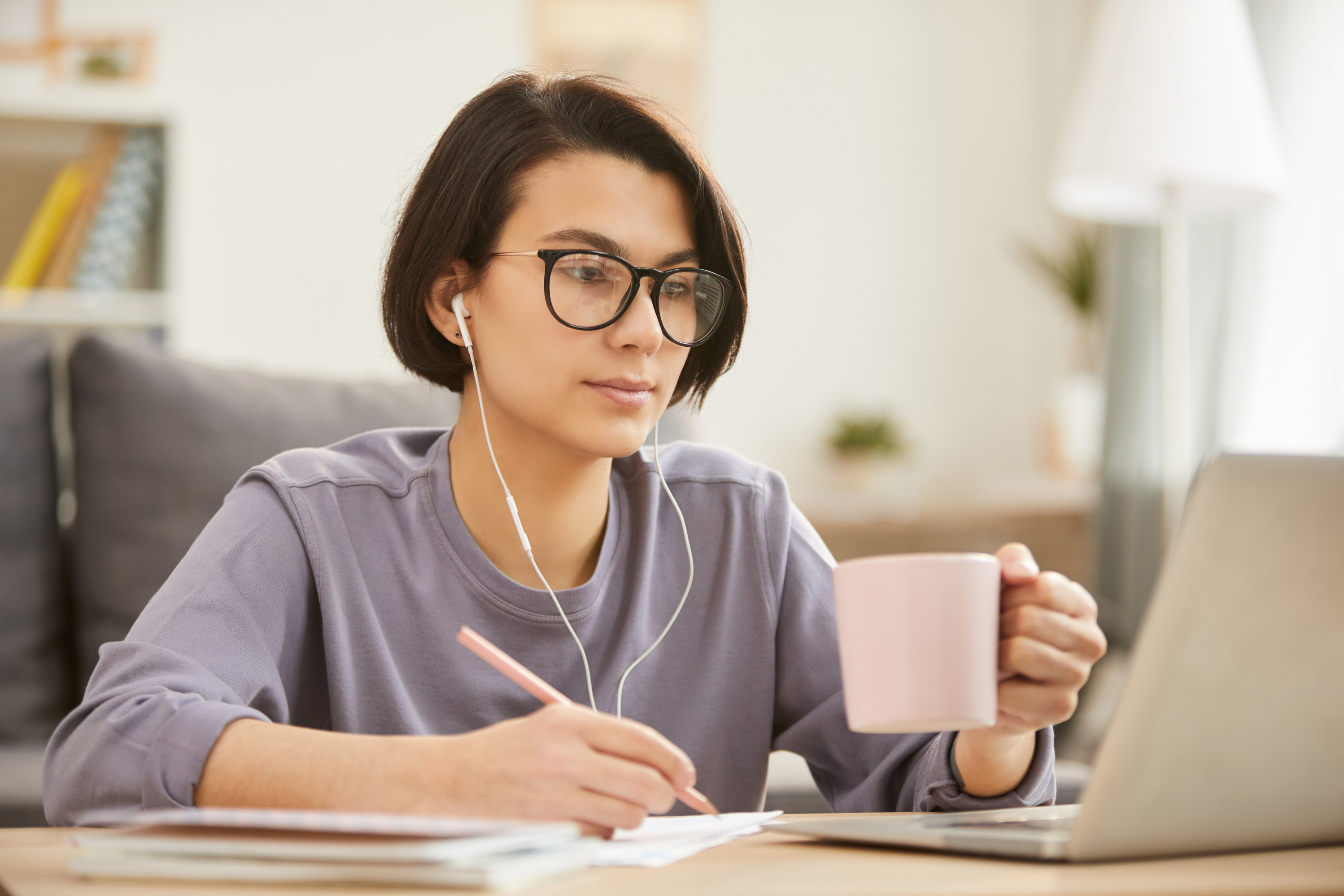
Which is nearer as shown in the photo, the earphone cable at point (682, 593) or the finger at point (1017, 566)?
the finger at point (1017, 566)

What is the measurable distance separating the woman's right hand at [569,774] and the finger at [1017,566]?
0.22 metres

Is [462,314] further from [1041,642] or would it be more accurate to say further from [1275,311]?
[1275,311]

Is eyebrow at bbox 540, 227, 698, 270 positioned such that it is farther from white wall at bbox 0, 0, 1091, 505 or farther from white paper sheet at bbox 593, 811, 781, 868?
white wall at bbox 0, 0, 1091, 505

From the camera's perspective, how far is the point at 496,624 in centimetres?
110

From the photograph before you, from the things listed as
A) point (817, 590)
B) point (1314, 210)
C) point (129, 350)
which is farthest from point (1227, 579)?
point (1314, 210)

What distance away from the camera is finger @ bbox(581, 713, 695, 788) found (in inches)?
25.2

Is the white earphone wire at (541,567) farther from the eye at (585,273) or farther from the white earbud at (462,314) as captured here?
the eye at (585,273)

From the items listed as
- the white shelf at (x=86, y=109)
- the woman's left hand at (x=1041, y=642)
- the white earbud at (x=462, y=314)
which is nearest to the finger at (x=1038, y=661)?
the woman's left hand at (x=1041, y=642)

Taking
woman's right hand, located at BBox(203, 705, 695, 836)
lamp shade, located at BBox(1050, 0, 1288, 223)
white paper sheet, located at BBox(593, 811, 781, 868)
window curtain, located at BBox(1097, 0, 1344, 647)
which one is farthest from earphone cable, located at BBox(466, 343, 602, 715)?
window curtain, located at BBox(1097, 0, 1344, 647)

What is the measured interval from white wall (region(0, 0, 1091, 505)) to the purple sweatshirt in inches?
99.3

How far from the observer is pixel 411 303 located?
1224 mm

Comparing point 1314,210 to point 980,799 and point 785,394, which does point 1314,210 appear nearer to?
point 785,394

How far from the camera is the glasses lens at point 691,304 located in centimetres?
113

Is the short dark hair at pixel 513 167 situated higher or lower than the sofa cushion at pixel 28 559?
higher
